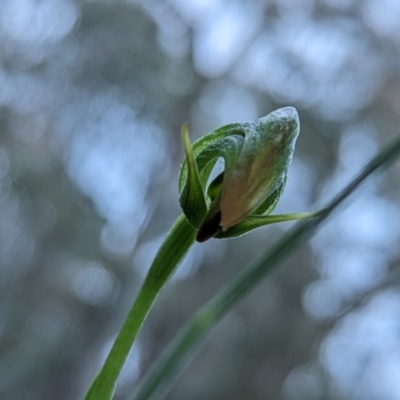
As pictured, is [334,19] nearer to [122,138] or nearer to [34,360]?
[122,138]

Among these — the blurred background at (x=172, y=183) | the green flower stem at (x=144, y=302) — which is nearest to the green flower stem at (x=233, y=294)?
the green flower stem at (x=144, y=302)

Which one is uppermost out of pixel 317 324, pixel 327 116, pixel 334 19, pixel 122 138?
pixel 334 19

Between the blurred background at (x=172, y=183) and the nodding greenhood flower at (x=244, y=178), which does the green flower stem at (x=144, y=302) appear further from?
the blurred background at (x=172, y=183)

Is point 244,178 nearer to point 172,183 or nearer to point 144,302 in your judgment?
point 144,302

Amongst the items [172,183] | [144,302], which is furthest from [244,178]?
[172,183]

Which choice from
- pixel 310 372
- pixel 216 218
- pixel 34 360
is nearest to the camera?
pixel 216 218

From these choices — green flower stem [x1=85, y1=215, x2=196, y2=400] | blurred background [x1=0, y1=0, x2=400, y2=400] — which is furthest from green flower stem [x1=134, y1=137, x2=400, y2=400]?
blurred background [x1=0, y1=0, x2=400, y2=400]

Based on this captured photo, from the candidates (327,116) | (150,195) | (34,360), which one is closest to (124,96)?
(150,195)

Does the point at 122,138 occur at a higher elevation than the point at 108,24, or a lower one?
lower
